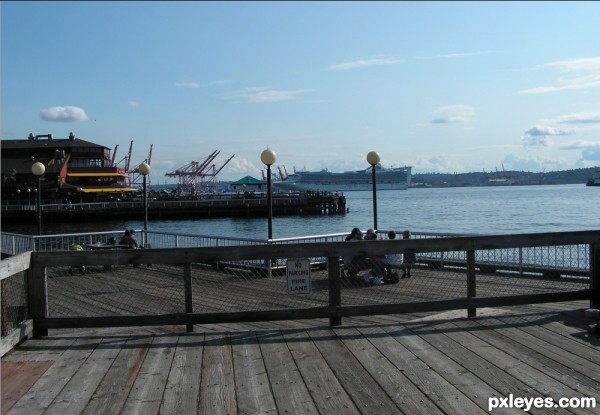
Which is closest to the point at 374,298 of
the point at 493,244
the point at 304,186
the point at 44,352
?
the point at 493,244

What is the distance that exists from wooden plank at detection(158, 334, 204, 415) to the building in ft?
280

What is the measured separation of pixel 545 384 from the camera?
16.8 feet

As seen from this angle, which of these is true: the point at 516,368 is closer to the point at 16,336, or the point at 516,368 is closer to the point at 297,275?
the point at 297,275

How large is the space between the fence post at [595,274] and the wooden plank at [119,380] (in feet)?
17.4

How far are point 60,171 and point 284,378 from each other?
9156 centimetres

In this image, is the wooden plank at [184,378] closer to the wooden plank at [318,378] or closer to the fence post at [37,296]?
the wooden plank at [318,378]

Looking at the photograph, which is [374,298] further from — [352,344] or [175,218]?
[175,218]

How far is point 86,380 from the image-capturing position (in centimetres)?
547

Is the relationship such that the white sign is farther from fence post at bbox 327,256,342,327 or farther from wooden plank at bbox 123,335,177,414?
wooden plank at bbox 123,335,177,414

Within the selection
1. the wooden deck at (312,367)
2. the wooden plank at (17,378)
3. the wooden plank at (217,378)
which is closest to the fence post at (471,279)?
the wooden deck at (312,367)

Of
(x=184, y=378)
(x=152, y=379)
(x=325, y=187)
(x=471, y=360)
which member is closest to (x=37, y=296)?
(x=152, y=379)

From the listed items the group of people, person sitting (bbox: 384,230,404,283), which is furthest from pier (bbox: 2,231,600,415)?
person sitting (bbox: 384,230,404,283)

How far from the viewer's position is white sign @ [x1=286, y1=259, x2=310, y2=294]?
725 centimetres

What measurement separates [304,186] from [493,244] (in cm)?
18102
